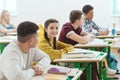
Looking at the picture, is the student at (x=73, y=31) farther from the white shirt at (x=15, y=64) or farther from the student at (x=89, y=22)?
the white shirt at (x=15, y=64)

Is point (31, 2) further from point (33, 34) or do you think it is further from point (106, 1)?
point (33, 34)

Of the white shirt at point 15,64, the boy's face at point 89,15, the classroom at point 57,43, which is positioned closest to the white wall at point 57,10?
the classroom at point 57,43

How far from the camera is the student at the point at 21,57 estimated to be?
7.00ft

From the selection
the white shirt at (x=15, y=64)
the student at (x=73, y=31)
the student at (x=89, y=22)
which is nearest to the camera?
the white shirt at (x=15, y=64)

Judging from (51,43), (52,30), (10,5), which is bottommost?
(51,43)

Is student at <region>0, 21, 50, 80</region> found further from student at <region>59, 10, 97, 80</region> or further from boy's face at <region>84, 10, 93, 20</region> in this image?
boy's face at <region>84, 10, 93, 20</region>

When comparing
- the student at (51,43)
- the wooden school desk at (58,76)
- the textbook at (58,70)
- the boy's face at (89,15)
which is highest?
the boy's face at (89,15)

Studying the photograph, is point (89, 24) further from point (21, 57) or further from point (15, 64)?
point (15, 64)

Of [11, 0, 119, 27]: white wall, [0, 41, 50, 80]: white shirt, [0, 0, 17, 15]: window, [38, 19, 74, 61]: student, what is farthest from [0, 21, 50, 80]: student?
[0, 0, 17, 15]: window

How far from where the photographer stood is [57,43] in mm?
3682

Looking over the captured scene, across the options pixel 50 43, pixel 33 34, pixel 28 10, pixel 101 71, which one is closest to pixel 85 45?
pixel 101 71

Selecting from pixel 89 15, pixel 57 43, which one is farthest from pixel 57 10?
pixel 57 43

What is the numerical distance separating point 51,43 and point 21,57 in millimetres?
1196

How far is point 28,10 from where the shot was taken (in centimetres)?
805
